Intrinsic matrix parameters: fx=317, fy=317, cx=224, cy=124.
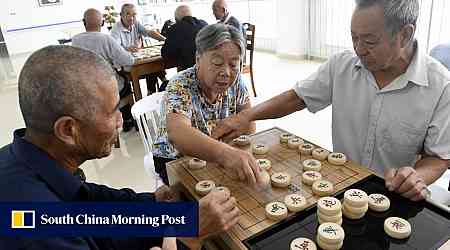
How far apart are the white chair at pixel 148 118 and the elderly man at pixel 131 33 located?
2.09 metres

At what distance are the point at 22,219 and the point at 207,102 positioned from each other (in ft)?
2.99

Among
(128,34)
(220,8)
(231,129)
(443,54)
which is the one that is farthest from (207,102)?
(128,34)

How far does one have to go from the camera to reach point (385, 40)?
0.99m

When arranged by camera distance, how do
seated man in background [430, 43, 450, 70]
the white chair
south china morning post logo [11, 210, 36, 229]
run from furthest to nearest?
1. the white chair
2. seated man in background [430, 43, 450, 70]
3. south china morning post logo [11, 210, 36, 229]

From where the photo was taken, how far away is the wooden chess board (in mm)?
781

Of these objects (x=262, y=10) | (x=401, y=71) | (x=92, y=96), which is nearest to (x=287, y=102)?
(x=401, y=71)

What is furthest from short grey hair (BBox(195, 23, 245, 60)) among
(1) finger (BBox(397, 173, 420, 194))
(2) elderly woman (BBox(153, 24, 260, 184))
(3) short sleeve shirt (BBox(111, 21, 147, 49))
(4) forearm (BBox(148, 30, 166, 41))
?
(4) forearm (BBox(148, 30, 166, 41))

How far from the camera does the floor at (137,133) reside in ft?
8.54

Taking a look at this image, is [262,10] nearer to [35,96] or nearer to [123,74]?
[123,74]

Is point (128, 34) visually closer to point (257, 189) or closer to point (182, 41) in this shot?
point (182, 41)

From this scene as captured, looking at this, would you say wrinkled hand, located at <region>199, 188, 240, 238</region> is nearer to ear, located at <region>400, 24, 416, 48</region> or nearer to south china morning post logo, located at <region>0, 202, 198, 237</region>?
south china morning post logo, located at <region>0, 202, 198, 237</region>

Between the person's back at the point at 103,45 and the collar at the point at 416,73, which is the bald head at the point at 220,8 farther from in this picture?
the collar at the point at 416,73

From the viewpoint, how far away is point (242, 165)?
944mm

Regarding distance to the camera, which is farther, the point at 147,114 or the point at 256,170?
the point at 147,114
